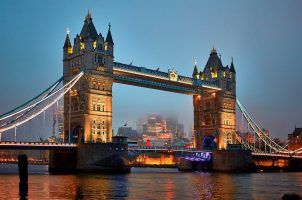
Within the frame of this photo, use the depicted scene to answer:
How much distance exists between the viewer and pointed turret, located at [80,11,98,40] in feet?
286

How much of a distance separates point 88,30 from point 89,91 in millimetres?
11031

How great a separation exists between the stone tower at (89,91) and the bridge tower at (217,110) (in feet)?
97.3

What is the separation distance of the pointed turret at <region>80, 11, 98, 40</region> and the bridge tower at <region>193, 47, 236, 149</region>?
32358 millimetres

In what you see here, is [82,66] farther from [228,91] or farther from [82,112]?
[228,91]

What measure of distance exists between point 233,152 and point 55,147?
36.2 metres

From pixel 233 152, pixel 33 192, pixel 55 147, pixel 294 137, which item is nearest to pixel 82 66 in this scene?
pixel 55 147

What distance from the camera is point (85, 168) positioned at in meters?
77.3

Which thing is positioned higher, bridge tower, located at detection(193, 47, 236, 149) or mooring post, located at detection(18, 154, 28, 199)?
bridge tower, located at detection(193, 47, 236, 149)

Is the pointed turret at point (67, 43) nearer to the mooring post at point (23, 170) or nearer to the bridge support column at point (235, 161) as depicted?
the bridge support column at point (235, 161)

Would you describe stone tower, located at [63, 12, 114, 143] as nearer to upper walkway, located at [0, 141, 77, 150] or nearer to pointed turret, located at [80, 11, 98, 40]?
pointed turret, located at [80, 11, 98, 40]

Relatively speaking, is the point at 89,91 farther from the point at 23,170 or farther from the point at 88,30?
the point at 23,170

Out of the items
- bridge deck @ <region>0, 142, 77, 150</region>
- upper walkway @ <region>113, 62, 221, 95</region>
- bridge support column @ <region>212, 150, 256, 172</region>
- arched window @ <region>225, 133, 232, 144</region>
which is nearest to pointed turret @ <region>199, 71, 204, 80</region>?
upper walkway @ <region>113, 62, 221, 95</region>

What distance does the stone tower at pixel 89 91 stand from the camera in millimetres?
84062

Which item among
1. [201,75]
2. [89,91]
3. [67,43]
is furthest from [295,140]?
[89,91]
